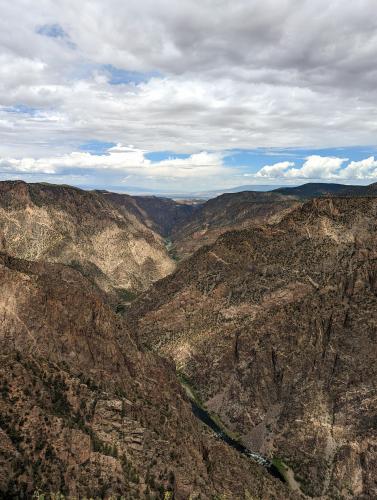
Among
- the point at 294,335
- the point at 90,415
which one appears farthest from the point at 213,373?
the point at 90,415

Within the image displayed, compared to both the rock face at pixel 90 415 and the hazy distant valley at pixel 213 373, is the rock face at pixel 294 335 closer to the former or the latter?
the hazy distant valley at pixel 213 373

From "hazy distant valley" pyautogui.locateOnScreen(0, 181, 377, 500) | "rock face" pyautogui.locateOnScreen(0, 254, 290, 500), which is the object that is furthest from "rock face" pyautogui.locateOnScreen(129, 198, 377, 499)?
"rock face" pyautogui.locateOnScreen(0, 254, 290, 500)

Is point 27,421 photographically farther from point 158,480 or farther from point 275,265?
point 275,265

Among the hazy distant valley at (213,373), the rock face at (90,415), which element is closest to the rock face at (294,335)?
the hazy distant valley at (213,373)

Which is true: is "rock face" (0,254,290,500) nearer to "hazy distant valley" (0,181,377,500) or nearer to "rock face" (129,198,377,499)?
"hazy distant valley" (0,181,377,500)

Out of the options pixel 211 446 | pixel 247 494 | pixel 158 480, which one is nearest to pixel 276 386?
pixel 211 446

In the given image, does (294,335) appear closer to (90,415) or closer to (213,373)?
(213,373)
